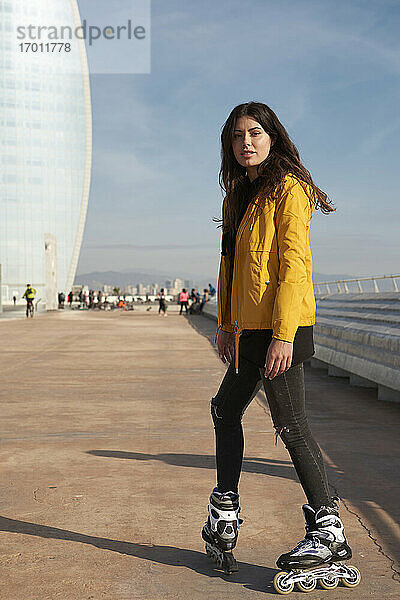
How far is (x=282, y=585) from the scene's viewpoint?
274cm

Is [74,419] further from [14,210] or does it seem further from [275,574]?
[14,210]

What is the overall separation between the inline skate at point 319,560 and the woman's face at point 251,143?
4.79 feet

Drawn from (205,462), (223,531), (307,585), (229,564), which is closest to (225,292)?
(223,531)

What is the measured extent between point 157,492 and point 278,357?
1630 millimetres

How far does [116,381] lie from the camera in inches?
355

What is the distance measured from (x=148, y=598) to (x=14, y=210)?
109932 mm

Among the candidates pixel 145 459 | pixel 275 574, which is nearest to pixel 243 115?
pixel 275 574

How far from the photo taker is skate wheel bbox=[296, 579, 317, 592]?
109 inches

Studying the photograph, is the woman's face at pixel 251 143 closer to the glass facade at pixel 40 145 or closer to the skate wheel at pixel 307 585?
the skate wheel at pixel 307 585

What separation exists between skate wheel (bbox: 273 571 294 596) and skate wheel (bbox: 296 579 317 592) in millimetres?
38

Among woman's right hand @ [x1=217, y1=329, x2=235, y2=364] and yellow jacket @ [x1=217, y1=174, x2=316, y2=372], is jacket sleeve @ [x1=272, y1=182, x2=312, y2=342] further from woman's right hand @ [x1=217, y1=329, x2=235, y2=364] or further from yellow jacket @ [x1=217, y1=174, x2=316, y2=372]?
woman's right hand @ [x1=217, y1=329, x2=235, y2=364]

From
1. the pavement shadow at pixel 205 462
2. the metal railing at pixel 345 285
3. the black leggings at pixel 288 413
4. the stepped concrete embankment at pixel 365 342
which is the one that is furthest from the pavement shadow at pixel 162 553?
the metal railing at pixel 345 285

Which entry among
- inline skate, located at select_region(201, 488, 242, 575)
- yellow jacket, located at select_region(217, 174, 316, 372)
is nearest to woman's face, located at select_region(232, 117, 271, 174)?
yellow jacket, located at select_region(217, 174, 316, 372)

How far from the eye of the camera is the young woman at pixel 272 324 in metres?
2.83
